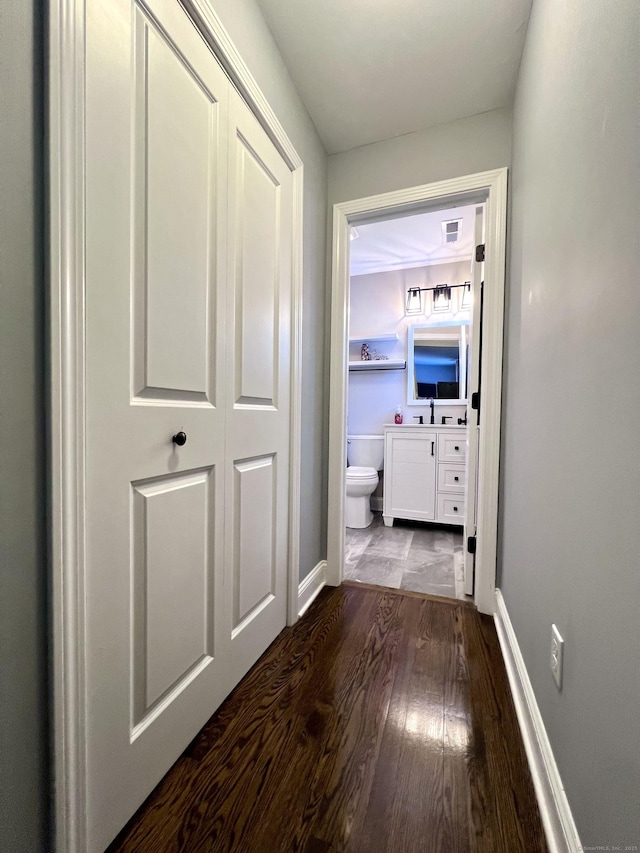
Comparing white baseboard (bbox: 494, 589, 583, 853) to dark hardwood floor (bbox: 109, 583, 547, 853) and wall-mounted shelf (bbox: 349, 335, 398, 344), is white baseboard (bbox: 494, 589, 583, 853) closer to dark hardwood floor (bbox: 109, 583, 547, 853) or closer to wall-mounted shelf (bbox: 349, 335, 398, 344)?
dark hardwood floor (bbox: 109, 583, 547, 853)

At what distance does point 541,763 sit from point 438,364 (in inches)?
119

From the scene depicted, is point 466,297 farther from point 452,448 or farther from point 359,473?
point 359,473

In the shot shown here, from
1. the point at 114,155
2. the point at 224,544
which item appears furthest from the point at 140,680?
the point at 114,155

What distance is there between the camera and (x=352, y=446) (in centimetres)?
366

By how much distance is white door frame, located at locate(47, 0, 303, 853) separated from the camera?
24.2 inches

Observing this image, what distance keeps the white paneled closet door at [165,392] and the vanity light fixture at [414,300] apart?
2450mm

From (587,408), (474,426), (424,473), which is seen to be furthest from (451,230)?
(587,408)

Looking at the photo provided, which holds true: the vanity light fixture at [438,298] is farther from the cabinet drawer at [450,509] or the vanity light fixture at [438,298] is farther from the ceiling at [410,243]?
the cabinet drawer at [450,509]

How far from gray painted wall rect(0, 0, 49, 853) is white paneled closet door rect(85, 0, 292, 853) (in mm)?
78

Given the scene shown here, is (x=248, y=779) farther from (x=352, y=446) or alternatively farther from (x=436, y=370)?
(x=436, y=370)

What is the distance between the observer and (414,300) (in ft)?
11.5

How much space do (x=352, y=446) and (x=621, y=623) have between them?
3120mm

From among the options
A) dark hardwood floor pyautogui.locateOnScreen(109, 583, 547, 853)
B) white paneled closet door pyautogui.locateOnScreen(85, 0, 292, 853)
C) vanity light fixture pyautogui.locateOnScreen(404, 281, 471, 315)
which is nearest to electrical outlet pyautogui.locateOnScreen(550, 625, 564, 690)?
dark hardwood floor pyautogui.locateOnScreen(109, 583, 547, 853)

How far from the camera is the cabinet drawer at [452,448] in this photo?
2893 mm
